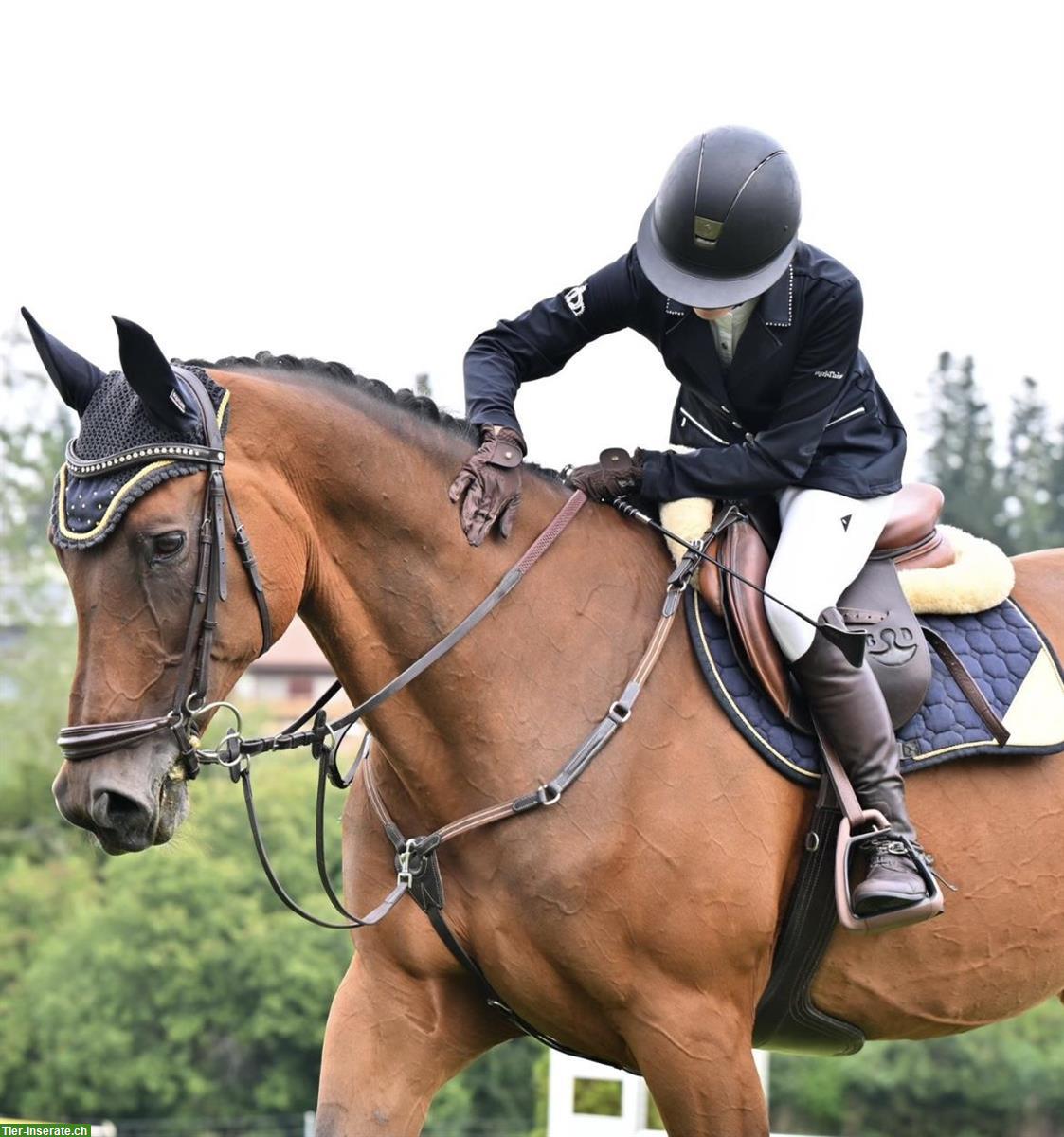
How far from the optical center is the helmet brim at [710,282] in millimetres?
4469

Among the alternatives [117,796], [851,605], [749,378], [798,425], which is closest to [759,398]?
[749,378]

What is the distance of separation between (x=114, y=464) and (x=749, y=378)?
1942 millimetres

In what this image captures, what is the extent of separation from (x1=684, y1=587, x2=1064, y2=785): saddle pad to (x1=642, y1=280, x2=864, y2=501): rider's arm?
0.36m

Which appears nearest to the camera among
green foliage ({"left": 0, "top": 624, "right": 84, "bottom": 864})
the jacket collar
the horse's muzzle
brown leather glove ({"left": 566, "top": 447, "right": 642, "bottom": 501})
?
the horse's muzzle

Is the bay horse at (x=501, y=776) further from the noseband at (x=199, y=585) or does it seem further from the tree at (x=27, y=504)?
the tree at (x=27, y=504)

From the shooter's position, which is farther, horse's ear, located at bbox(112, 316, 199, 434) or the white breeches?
the white breeches

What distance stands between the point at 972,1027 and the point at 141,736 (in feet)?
9.53

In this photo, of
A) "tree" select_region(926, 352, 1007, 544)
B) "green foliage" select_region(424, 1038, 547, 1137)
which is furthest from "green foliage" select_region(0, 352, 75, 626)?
"tree" select_region(926, 352, 1007, 544)

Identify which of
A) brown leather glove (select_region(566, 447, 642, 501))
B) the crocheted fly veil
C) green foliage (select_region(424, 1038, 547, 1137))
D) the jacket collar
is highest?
the jacket collar

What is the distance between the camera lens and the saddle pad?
448 cm

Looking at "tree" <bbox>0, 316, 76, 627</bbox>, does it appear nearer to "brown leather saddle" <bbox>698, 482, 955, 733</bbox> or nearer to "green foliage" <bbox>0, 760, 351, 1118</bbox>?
"green foliage" <bbox>0, 760, 351, 1118</bbox>

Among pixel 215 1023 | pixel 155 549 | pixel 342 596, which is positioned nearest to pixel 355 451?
pixel 342 596

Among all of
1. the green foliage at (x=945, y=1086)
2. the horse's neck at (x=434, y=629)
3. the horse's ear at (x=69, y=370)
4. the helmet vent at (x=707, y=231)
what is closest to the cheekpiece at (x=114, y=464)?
the horse's ear at (x=69, y=370)

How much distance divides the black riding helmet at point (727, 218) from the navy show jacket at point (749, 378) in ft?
0.52
